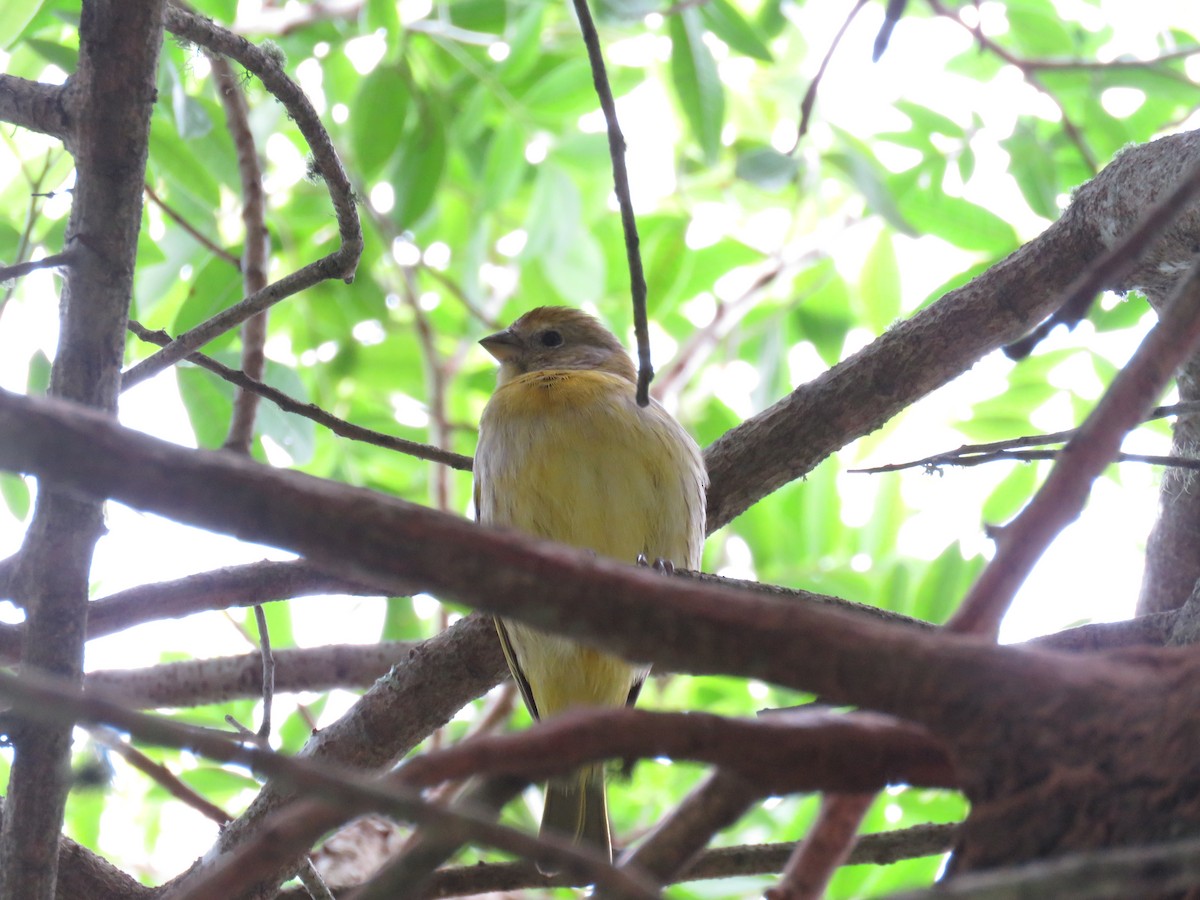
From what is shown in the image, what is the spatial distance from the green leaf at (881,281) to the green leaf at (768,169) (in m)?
0.84

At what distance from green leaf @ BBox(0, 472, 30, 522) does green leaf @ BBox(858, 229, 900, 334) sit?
11.5 feet

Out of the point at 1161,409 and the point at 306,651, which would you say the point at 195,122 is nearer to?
the point at 306,651

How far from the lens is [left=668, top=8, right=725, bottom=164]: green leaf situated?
15.0 ft

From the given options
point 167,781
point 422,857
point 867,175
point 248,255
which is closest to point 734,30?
point 867,175

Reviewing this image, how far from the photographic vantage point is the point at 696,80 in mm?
4629

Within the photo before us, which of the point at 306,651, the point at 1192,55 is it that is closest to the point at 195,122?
the point at 306,651

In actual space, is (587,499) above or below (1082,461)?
above

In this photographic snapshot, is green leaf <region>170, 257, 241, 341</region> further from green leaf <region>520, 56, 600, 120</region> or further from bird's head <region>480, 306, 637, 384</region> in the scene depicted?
green leaf <region>520, 56, 600, 120</region>

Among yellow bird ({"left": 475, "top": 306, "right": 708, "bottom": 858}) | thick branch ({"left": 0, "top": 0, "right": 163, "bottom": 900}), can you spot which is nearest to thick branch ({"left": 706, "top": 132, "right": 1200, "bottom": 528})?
yellow bird ({"left": 475, "top": 306, "right": 708, "bottom": 858})

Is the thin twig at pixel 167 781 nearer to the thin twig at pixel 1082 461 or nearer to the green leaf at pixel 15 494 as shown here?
the green leaf at pixel 15 494

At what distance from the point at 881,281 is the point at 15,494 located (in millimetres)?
3682

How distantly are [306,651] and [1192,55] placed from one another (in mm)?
4462

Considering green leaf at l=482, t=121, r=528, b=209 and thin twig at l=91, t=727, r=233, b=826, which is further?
green leaf at l=482, t=121, r=528, b=209

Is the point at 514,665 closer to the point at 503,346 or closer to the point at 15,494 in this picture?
the point at 15,494
